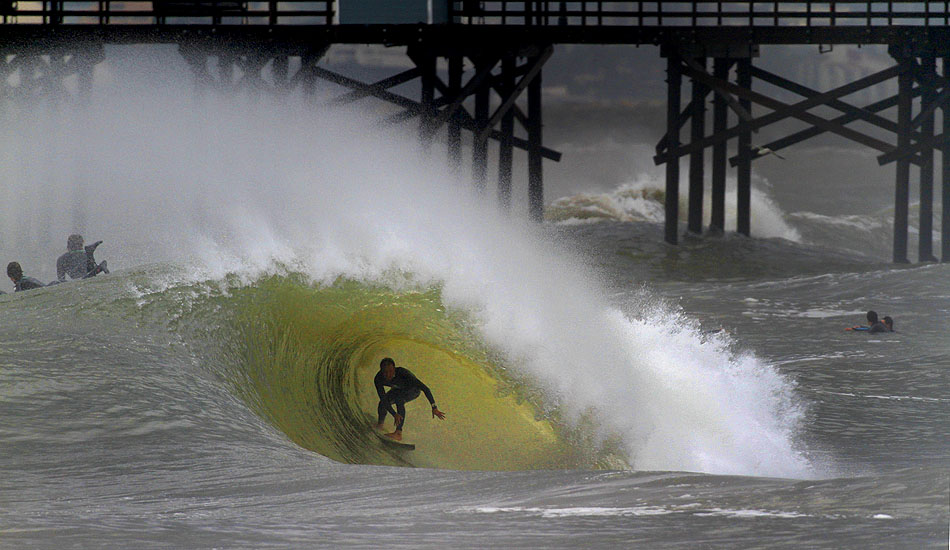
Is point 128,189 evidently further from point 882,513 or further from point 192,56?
point 882,513

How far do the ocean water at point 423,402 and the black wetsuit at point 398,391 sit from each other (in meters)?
0.32

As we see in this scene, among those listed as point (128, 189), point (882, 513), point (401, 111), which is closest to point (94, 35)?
point (128, 189)

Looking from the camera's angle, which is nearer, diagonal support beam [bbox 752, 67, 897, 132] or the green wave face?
the green wave face

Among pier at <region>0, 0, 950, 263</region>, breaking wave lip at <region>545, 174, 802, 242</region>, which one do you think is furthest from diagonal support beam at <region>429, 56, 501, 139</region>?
breaking wave lip at <region>545, 174, 802, 242</region>

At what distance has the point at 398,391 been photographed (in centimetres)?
873

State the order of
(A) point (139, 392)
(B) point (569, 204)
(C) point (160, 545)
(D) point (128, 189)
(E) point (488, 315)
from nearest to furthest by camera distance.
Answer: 1. (C) point (160, 545)
2. (A) point (139, 392)
3. (E) point (488, 315)
4. (D) point (128, 189)
5. (B) point (569, 204)

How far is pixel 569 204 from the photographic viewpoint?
1486 inches

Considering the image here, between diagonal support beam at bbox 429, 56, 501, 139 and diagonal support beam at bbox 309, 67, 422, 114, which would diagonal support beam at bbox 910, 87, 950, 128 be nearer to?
diagonal support beam at bbox 429, 56, 501, 139

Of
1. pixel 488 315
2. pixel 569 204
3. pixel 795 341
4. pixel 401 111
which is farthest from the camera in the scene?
pixel 569 204

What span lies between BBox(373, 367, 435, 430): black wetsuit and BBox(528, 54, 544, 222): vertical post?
10.3m

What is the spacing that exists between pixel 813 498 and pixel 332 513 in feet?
7.25

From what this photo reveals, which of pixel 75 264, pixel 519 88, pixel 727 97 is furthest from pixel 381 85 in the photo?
pixel 75 264

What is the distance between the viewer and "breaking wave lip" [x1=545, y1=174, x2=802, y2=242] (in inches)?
1436

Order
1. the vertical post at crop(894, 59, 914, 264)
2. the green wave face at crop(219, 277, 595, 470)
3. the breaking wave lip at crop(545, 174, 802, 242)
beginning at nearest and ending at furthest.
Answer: the green wave face at crop(219, 277, 595, 470) < the vertical post at crop(894, 59, 914, 264) < the breaking wave lip at crop(545, 174, 802, 242)
